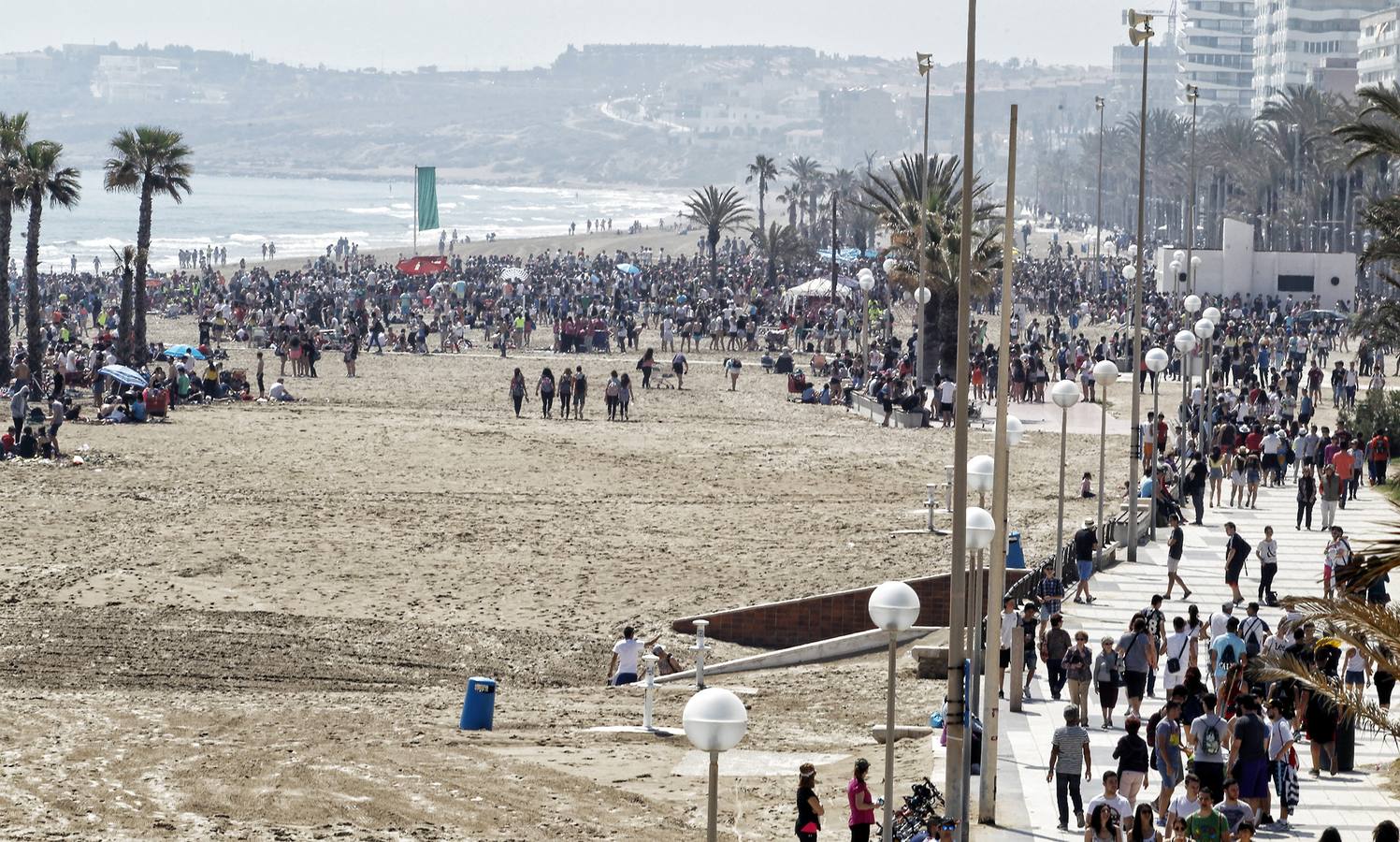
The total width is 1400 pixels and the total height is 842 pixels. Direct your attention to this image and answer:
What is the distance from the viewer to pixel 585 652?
19.1m

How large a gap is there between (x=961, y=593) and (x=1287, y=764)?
9.16 feet

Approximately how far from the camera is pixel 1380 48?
125 m

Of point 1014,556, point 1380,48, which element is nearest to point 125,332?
point 1014,556

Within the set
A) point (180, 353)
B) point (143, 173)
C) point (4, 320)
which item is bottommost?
point (180, 353)

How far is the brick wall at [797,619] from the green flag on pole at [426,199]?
70.9 metres

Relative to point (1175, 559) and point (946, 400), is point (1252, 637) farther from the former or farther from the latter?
point (946, 400)

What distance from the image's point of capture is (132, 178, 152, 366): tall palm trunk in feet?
140

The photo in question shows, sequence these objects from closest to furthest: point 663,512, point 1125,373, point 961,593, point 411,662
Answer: point 961,593
point 411,662
point 663,512
point 1125,373

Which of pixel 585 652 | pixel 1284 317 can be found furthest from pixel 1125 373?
pixel 585 652

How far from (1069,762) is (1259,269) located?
59.6 metres

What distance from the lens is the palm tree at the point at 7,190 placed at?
39084 mm

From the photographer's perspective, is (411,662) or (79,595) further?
(79,595)

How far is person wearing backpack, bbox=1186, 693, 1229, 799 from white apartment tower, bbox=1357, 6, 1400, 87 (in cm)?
11630

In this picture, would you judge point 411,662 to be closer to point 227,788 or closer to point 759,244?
point 227,788
